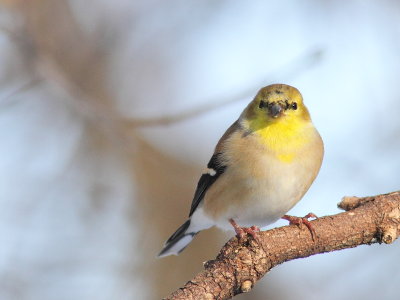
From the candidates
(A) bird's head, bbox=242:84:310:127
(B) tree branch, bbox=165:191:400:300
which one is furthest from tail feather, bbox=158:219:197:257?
(B) tree branch, bbox=165:191:400:300

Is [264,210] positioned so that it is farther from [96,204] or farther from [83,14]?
[83,14]

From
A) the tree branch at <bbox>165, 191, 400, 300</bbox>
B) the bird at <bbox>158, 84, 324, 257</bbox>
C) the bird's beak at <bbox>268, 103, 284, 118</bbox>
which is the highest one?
the bird's beak at <bbox>268, 103, 284, 118</bbox>

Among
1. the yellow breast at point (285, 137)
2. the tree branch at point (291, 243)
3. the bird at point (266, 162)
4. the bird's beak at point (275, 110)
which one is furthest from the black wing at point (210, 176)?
the tree branch at point (291, 243)

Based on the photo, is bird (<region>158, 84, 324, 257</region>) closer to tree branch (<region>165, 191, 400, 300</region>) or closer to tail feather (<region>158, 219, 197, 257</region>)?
tree branch (<region>165, 191, 400, 300</region>)

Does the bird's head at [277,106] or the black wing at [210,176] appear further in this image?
the black wing at [210,176]

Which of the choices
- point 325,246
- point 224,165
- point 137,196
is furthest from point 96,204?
point 325,246

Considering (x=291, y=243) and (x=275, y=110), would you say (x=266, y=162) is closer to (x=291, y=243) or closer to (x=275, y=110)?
(x=275, y=110)

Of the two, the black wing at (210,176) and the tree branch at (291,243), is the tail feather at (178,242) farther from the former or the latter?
the tree branch at (291,243)
